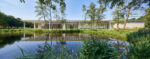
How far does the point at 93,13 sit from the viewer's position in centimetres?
1645

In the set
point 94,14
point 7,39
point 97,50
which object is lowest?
point 7,39

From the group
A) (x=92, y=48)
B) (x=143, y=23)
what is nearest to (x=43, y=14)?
(x=92, y=48)

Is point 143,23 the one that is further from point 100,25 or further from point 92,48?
point 92,48

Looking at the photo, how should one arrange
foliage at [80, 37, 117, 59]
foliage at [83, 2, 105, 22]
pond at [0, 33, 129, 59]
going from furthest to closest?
foliage at [83, 2, 105, 22] < pond at [0, 33, 129, 59] < foliage at [80, 37, 117, 59]

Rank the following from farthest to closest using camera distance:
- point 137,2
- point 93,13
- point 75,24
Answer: point 75,24, point 93,13, point 137,2

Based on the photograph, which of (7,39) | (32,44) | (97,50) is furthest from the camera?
(7,39)

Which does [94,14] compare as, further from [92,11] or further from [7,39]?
[7,39]

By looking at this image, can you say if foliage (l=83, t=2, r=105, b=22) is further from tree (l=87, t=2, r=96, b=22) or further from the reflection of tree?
the reflection of tree

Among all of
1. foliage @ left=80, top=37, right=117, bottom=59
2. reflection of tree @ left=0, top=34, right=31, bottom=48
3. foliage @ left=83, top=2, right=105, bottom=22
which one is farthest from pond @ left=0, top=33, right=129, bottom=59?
foliage @ left=83, top=2, right=105, bottom=22

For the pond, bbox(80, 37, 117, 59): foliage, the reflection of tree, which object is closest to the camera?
bbox(80, 37, 117, 59): foliage

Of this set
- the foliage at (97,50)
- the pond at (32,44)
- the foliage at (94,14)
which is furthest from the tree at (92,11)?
the foliage at (97,50)

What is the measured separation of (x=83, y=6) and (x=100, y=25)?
10.5 meters

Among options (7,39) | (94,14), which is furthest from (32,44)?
(94,14)

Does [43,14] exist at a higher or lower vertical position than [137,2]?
higher
